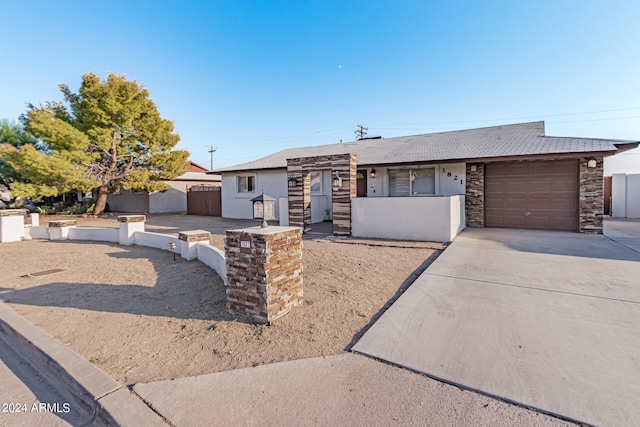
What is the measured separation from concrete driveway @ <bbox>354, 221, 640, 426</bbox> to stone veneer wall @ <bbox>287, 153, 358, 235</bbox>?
439cm

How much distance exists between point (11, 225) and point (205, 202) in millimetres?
10015

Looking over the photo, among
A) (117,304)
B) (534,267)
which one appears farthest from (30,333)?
(534,267)

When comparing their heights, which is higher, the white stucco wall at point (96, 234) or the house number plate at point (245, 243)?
the house number plate at point (245, 243)

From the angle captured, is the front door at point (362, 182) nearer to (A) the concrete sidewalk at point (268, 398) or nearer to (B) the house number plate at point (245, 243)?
(B) the house number plate at point (245, 243)

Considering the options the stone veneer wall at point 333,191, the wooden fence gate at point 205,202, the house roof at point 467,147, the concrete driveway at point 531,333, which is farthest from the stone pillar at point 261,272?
the wooden fence gate at point 205,202

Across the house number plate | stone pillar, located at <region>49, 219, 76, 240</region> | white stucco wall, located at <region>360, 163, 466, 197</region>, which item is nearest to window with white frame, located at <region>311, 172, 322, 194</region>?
white stucco wall, located at <region>360, 163, 466, 197</region>

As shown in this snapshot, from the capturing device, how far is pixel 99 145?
16.6m

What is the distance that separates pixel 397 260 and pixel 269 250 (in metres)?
3.96

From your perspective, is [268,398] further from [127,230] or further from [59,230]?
[59,230]

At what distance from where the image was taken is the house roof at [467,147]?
31.8 ft

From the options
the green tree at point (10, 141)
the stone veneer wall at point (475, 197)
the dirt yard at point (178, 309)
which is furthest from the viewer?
the green tree at point (10, 141)

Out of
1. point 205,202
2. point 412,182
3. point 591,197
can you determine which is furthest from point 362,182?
point 205,202

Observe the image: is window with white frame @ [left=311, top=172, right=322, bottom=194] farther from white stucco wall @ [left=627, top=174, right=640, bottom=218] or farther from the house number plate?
white stucco wall @ [left=627, top=174, right=640, bottom=218]

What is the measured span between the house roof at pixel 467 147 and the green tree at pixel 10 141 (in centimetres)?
1193
